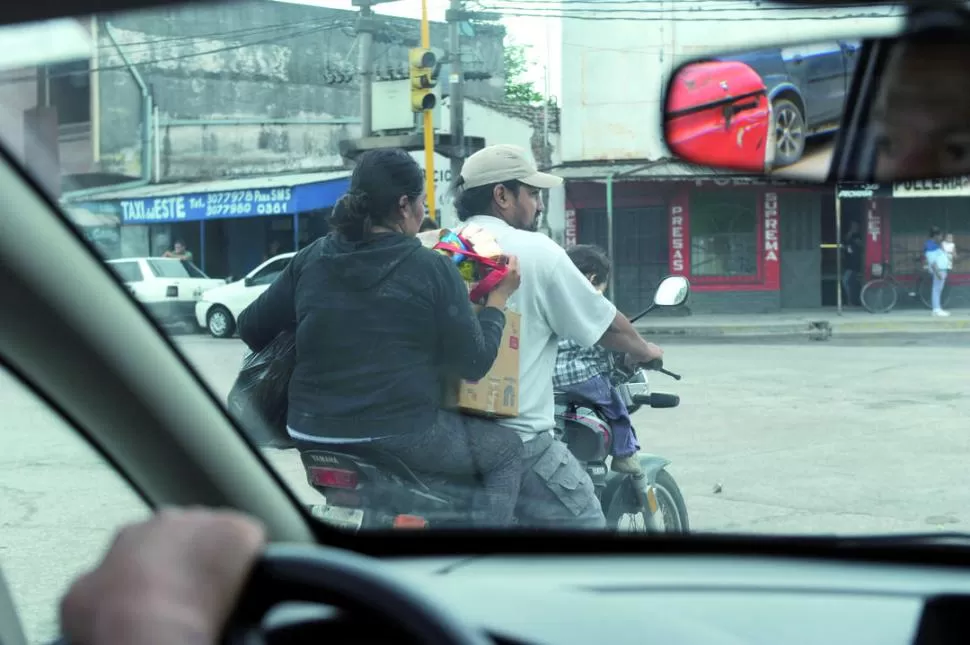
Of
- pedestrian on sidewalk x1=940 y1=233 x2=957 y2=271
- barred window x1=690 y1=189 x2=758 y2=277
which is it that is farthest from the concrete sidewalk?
barred window x1=690 y1=189 x2=758 y2=277

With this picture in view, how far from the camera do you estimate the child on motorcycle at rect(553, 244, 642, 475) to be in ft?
12.8

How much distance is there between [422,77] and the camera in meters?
12.5

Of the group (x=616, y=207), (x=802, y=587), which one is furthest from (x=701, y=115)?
(x=616, y=207)

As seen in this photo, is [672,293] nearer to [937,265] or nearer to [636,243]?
[937,265]

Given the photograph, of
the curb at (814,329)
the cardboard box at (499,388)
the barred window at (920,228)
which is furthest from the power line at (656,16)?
the barred window at (920,228)

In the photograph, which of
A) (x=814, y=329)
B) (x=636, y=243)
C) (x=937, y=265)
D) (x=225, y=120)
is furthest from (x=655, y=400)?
(x=225, y=120)

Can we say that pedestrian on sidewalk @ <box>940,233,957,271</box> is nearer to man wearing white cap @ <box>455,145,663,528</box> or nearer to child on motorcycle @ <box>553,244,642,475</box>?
child on motorcycle @ <box>553,244,642,475</box>

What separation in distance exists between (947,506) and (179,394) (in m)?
3.99

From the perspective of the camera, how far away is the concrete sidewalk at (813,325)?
17.5 meters

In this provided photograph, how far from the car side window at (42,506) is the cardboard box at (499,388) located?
2.82ft

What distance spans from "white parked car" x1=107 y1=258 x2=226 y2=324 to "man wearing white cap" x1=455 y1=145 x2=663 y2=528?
821 millimetres

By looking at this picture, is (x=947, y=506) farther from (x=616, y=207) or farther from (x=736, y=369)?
(x=616, y=207)

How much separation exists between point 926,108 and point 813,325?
16734 mm

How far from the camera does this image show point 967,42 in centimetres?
145
